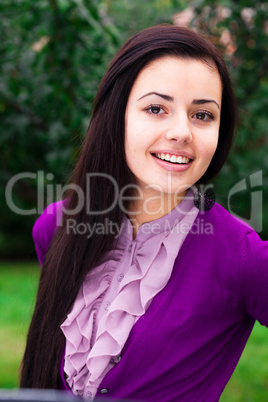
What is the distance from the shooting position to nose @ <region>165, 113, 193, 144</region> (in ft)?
3.97

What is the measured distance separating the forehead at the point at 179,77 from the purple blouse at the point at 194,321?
1.20ft

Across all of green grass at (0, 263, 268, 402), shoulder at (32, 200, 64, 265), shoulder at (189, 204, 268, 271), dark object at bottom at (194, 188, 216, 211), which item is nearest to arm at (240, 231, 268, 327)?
shoulder at (189, 204, 268, 271)

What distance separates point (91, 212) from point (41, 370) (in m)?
0.48

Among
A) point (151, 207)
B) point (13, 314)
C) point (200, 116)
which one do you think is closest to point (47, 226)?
point (151, 207)

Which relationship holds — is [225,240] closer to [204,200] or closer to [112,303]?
[204,200]

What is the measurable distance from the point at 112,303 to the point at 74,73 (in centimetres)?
164

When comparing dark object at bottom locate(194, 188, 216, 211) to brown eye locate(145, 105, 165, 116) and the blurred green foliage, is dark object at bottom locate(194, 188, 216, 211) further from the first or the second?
the blurred green foliage

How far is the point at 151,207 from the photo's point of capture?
1.40 metres

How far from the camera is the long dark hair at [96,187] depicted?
131 cm

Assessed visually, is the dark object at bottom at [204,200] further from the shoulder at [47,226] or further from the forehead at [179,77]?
the shoulder at [47,226]

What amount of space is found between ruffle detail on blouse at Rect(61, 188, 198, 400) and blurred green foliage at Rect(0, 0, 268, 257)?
3.84 ft

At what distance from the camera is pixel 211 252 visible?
126 cm

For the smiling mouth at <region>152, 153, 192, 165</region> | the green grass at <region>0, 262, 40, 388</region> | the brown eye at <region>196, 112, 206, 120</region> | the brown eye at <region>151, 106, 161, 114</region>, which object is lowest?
the green grass at <region>0, 262, 40, 388</region>

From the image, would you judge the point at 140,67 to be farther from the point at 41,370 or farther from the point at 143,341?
the point at 41,370
